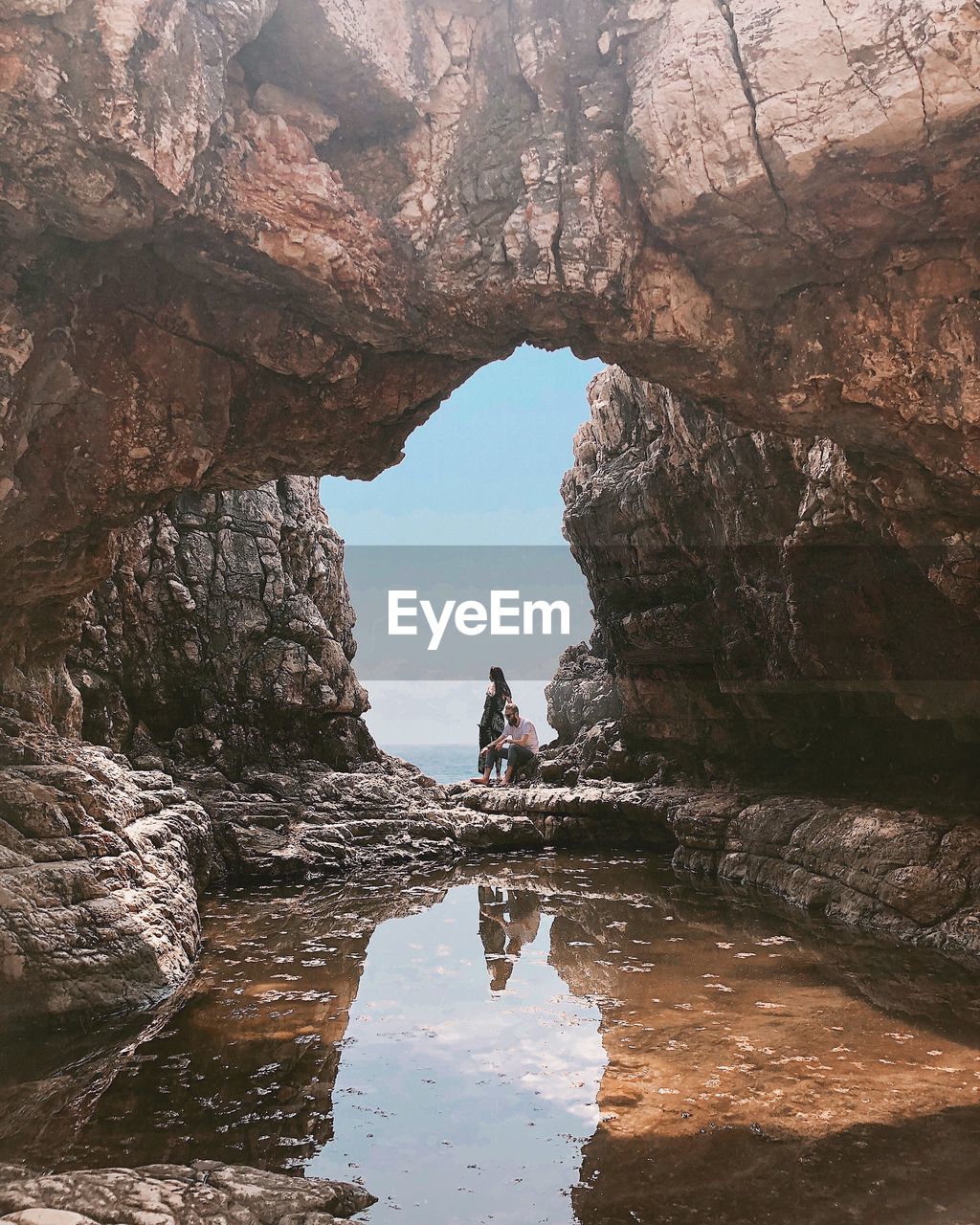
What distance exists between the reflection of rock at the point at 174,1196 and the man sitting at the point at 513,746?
43.7 feet

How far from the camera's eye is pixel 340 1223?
143 inches

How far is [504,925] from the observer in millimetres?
9383

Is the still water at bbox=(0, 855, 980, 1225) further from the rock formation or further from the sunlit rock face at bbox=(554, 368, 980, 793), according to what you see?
the sunlit rock face at bbox=(554, 368, 980, 793)

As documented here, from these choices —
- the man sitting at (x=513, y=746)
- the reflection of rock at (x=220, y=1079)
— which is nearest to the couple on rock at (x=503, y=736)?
the man sitting at (x=513, y=746)

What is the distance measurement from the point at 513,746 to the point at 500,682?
160 cm

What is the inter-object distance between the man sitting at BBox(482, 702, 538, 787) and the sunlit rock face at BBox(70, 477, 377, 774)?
239cm

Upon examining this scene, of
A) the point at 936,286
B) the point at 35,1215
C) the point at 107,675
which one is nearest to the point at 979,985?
the point at 936,286

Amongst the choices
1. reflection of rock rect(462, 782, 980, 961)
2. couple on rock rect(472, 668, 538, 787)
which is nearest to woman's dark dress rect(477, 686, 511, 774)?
couple on rock rect(472, 668, 538, 787)

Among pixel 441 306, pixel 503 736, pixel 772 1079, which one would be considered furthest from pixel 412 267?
pixel 503 736

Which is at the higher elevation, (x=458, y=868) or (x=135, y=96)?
(x=135, y=96)

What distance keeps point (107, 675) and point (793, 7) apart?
12.0m

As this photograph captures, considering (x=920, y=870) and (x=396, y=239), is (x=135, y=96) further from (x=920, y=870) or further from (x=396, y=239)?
(x=920, y=870)

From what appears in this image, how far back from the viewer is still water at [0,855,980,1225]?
411cm

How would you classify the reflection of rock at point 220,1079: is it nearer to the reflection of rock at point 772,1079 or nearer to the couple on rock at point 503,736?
the reflection of rock at point 772,1079
